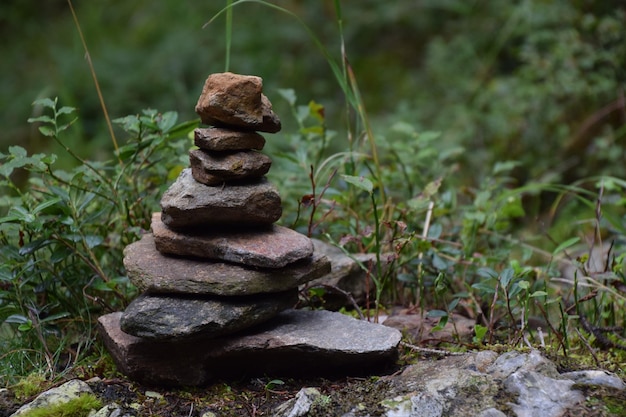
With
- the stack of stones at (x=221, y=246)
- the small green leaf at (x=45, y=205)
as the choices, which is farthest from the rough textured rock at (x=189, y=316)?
the small green leaf at (x=45, y=205)

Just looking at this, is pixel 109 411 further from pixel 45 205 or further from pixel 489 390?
pixel 489 390

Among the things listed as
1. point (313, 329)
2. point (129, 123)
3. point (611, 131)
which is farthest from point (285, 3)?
point (313, 329)

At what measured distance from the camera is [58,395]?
2.14 m

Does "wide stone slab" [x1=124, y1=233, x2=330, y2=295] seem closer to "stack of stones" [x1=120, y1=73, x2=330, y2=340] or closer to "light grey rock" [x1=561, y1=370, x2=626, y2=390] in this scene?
"stack of stones" [x1=120, y1=73, x2=330, y2=340]

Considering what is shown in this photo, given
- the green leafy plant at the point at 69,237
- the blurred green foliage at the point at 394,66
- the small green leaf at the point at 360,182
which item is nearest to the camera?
the small green leaf at the point at 360,182

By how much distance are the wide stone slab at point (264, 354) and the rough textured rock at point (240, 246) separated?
0.25 meters

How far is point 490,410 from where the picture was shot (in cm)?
193

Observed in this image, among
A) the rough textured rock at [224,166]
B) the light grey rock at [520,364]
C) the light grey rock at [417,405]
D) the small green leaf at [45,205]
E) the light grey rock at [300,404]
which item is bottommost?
the light grey rock at [300,404]

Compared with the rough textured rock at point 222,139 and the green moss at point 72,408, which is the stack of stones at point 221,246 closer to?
the rough textured rock at point 222,139

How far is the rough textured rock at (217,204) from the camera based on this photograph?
2207 mm

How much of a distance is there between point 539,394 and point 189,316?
1055 millimetres

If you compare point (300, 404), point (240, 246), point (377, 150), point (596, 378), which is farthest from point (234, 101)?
point (377, 150)

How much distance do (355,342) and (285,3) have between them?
7.00m

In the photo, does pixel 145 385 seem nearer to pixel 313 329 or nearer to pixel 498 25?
pixel 313 329
